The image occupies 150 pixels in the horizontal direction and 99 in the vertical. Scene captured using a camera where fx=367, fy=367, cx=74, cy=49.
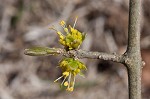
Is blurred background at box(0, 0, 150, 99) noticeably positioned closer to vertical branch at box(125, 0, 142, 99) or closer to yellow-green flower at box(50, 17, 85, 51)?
yellow-green flower at box(50, 17, 85, 51)

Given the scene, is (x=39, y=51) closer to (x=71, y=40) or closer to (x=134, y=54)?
(x=71, y=40)

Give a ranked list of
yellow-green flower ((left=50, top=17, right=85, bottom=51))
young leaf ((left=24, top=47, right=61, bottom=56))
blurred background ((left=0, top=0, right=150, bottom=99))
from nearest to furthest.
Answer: young leaf ((left=24, top=47, right=61, bottom=56))
yellow-green flower ((left=50, top=17, right=85, bottom=51))
blurred background ((left=0, top=0, right=150, bottom=99))

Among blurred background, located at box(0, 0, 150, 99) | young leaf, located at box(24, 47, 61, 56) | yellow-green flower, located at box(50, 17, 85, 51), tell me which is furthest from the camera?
Answer: blurred background, located at box(0, 0, 150, 99)

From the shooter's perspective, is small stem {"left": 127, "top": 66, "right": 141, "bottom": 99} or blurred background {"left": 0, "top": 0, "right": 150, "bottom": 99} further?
blurred background {"left": 0, "top": 0, "right": 150, "bottom": 99}

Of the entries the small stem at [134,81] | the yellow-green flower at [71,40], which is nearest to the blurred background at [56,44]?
the yellow-green flower at [71,40]

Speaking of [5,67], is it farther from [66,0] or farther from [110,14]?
[110,14]

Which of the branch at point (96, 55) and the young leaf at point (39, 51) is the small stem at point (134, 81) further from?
the young leaf at point (39, 51)

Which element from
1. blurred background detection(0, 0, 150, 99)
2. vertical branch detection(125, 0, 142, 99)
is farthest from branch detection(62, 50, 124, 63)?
blurred background detection(0, 0, 150, 99)
